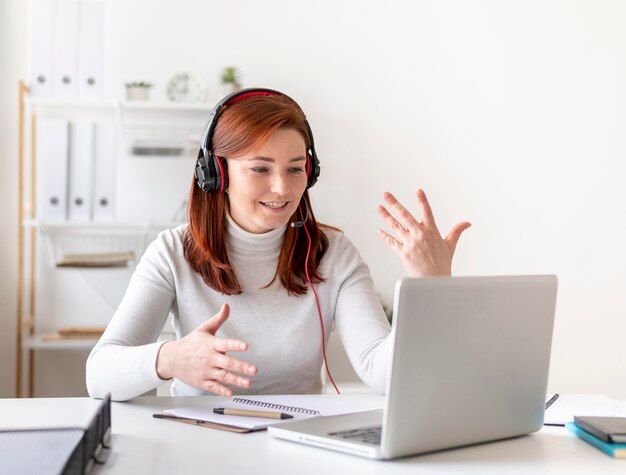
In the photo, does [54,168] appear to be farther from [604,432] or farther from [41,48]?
[604,432]

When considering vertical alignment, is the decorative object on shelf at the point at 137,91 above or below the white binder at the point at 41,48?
below

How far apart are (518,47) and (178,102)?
1314 mm

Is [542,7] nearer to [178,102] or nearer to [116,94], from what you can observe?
[178,102]

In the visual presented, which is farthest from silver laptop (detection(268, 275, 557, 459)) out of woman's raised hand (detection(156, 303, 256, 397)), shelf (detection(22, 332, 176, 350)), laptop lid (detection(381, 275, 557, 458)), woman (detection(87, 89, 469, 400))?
shelf (detection(22, 332, 176, 350))

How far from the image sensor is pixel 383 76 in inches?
125

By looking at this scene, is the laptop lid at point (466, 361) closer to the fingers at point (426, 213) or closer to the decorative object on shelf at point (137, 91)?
the fingers at point (426, 213)

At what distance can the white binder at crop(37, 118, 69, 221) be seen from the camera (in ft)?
9.18

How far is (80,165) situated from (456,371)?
2103mm

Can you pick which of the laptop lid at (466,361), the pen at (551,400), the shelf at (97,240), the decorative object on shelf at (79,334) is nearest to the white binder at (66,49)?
the shelf at (97,240)

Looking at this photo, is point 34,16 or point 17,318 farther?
point 17,318

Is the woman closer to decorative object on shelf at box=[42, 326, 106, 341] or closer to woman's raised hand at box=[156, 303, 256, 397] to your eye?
woman's raised hand at box=[156, 303, 256, 397]

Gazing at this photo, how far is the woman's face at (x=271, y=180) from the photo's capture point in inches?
63.9

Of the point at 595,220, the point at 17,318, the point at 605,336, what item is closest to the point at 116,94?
the point at 17,318

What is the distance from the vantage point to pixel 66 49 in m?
2.81
